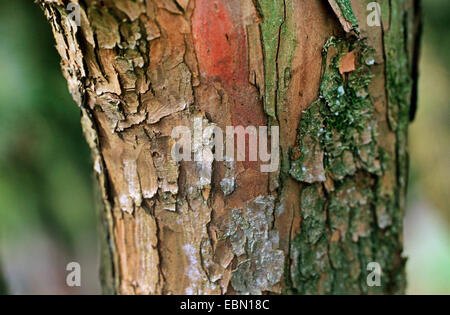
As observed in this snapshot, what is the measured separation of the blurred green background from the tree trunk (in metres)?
0.82

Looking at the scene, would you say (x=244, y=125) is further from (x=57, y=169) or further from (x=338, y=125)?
(x=57, y=169)

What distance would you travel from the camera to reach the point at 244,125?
0.69 metres

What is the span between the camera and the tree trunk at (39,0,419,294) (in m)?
0.63

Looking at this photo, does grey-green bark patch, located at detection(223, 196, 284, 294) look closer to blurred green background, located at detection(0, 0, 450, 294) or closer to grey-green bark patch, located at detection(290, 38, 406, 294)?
grey-green bark patch, located at detection(290, 38, 406, 294)

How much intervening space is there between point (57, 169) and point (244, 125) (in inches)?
50.7

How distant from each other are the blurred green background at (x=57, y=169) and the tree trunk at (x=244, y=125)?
820 mm

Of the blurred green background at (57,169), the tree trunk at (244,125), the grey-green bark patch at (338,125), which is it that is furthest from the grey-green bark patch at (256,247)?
the blurred green background at (57,169)

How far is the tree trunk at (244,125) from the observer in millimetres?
625

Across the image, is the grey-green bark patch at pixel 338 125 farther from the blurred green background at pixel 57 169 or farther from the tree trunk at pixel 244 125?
the blurred green background at pixel 57 169

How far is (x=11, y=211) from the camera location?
1.60 m

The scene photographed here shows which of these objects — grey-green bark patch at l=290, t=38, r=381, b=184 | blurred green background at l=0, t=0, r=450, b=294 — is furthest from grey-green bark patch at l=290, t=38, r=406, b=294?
blurred green background at l=0, t=0, r=450, b=294
